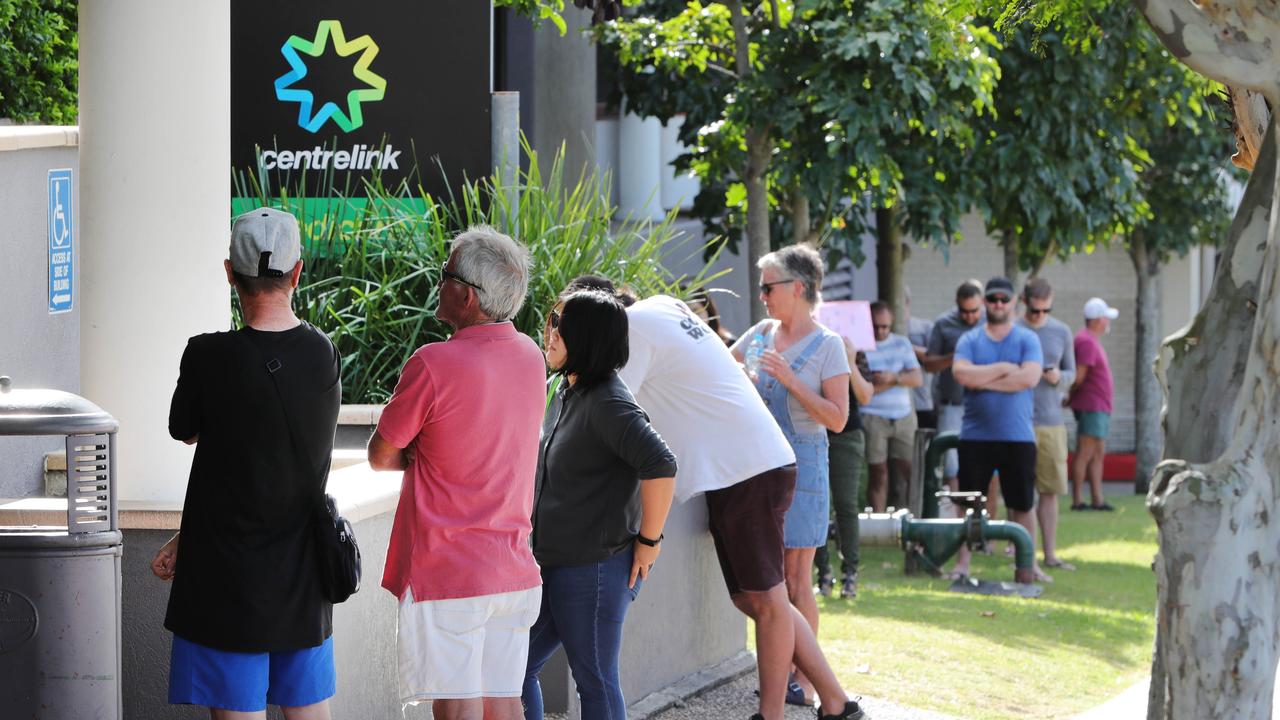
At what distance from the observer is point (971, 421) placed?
1178cm

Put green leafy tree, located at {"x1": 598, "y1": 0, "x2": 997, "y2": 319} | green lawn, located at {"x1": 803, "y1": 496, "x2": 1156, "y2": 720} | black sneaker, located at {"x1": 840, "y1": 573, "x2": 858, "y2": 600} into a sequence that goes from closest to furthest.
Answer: green lawn, located at {"x1": 803, "y1": 496, "x2": 1156, "y2": 720}
black sneaker, located at {"x1": 840, "y1": 573, "x2": 858, "y2": 600}
green leafy tree, located at {"x1": 598, "y1": 0, "x2": 997, "y2": 319}

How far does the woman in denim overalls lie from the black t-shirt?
329 centimetres

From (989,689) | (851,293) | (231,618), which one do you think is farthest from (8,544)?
(851,293)

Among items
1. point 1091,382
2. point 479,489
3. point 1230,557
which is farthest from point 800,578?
point 1091,382

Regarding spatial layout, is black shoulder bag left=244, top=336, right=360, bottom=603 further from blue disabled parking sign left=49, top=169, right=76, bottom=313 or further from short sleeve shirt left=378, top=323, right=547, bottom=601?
blue disabled parking sign left=49, top=169, right=76, bottom=313

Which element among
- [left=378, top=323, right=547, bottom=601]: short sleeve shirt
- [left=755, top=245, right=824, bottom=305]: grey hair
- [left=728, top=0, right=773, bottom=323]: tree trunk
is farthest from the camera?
[left=728, top=0, right=773, bottom=323]: tree trunk

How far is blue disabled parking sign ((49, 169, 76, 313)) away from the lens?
26.1 feet

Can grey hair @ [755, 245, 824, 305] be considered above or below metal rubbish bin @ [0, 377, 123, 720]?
above

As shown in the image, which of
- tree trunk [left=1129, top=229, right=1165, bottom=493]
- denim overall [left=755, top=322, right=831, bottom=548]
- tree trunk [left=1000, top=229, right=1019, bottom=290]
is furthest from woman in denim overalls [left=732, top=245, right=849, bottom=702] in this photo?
tree trunk [left=1129, top=229, right=1165, bottom=493]

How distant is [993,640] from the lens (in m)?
9.40

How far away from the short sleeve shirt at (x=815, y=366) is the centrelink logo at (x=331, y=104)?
2.52 metres

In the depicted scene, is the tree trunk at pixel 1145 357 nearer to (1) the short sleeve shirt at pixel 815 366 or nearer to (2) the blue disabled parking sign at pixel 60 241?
(1) the short sleeve shirt at pixel 815 366

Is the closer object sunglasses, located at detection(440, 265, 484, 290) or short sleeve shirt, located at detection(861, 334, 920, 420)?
sunglasses, located at detection(440, 265, 484, 290)

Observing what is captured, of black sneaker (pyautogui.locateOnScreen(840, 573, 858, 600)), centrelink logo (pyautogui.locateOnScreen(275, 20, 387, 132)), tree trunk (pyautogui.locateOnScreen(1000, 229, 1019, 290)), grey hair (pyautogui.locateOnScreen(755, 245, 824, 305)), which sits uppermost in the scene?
centrelink logo (pyautogui.locateOnScreen(275, 20, 387, 132))
